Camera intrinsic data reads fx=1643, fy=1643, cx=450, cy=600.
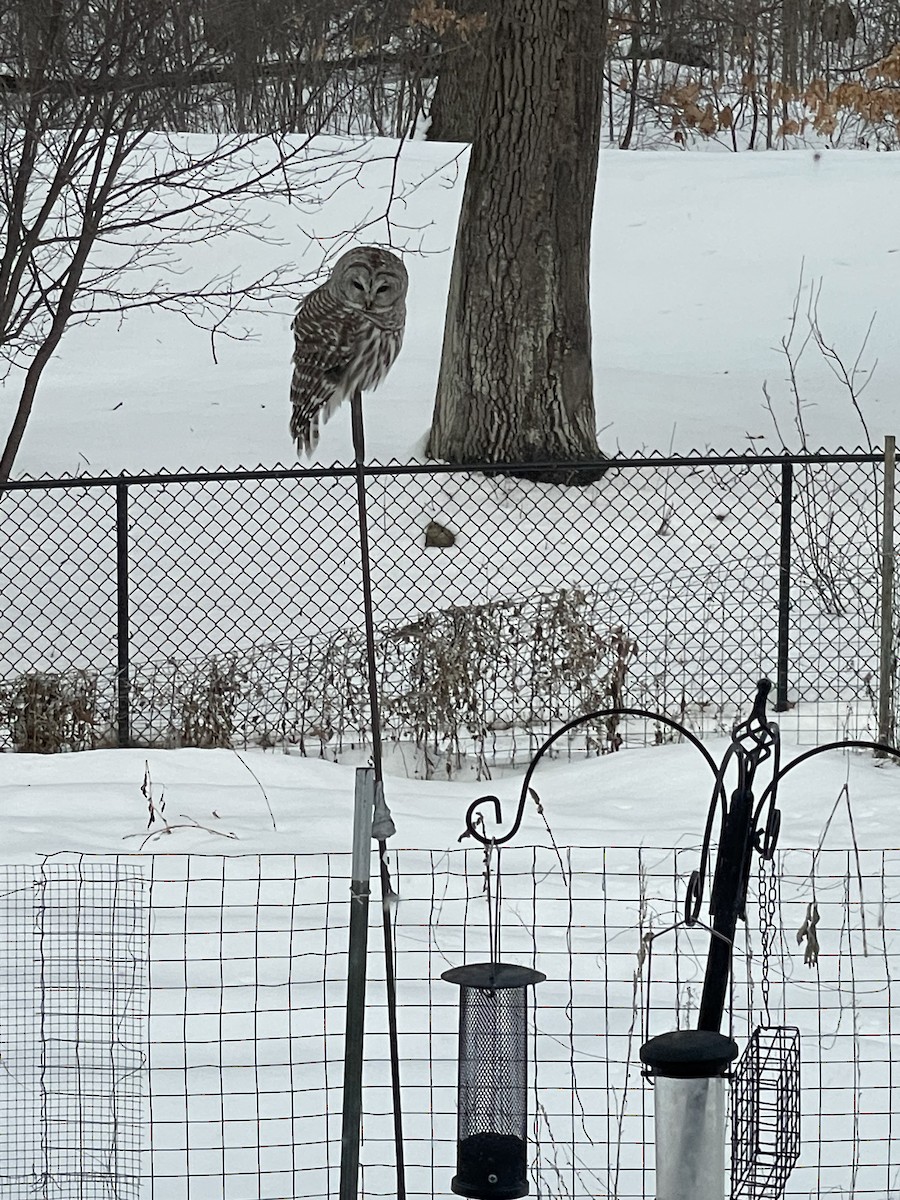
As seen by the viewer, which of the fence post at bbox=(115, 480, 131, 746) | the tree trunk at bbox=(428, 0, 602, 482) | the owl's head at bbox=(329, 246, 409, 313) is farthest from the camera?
the tree trunk at bbox=(428, 0, 602, 482)

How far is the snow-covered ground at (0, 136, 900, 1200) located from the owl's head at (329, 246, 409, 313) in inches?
59.1

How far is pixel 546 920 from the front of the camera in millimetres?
5258

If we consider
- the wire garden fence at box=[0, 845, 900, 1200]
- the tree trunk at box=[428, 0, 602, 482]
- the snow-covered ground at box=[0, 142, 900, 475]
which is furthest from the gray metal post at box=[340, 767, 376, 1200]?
the tree trunk at box=[428, 0, 602, 482]

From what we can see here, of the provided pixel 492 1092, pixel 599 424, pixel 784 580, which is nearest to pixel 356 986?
pixel 492 1092

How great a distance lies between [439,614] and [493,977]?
5.28m

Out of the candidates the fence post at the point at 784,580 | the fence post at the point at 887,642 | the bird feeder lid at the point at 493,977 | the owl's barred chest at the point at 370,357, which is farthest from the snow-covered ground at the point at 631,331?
the bird feeder lid at the point at 493,977

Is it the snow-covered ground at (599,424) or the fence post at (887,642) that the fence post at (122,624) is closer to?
the snow-covered ground at (599,424)

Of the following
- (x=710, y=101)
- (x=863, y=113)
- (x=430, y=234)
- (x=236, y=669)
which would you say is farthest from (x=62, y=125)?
(x=710, y=101)

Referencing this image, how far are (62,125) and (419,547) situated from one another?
150 inches

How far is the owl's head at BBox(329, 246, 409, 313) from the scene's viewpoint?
3.26 meters

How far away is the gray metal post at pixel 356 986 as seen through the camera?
2943mm

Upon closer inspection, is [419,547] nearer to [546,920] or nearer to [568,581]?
[568,581]

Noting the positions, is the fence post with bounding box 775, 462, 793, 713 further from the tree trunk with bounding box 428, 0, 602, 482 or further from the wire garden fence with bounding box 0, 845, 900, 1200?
the tree trunk with bounding box 428, 0, 602, 482

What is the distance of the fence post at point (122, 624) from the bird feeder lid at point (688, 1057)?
5.66 metres
